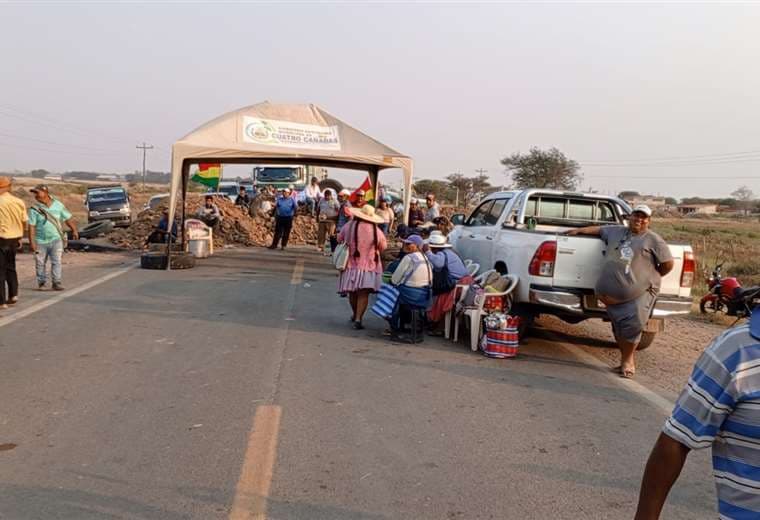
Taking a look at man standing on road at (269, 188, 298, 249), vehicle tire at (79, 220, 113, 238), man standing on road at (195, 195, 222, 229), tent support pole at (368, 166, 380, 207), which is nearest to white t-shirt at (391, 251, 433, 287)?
tent support pole at (368, 166, 380, 207)

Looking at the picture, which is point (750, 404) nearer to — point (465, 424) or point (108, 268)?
point (465, 424)

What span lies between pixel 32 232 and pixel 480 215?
23.0 feet

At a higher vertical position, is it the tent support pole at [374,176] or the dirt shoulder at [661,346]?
the tent support pole at [374,176]

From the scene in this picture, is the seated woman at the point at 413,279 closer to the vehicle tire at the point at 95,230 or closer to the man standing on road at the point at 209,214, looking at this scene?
the man standing on road at the point at 209,214

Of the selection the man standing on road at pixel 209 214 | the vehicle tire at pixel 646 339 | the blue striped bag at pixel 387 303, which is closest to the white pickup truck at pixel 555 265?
the vehicle tire at pixel 646 339

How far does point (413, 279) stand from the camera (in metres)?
8.20

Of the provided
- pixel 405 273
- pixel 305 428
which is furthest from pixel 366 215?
pixel 305 428

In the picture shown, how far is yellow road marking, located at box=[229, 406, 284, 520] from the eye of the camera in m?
3.63

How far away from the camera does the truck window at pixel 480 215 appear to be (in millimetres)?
10203

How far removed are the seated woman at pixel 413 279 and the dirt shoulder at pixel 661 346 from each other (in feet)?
6.88

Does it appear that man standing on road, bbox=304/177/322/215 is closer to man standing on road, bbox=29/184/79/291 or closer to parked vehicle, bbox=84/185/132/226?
parked vehicle, bbox=84/185/132/226

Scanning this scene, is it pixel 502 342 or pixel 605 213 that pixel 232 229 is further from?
pixel 502 342

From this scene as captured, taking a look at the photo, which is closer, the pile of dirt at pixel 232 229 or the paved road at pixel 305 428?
the paved road at pixel 305 428

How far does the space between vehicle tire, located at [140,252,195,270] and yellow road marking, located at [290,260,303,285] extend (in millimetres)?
2389
